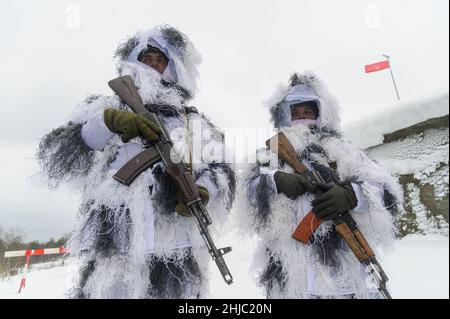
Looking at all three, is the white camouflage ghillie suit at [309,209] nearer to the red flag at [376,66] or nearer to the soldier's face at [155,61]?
the soldier's face at [155,61]

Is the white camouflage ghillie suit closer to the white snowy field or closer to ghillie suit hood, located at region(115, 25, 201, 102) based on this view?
ghillie suit hood, located at region(115, 25, 201, 102)

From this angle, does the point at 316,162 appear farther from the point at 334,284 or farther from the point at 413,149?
the point at 413,149

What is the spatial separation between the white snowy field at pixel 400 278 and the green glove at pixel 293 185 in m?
1.47

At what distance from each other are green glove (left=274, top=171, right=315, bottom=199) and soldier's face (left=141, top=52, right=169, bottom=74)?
1.23m

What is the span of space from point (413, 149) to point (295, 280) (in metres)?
6.30

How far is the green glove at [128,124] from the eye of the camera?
1905 millimetres

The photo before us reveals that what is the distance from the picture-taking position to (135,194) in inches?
78.7

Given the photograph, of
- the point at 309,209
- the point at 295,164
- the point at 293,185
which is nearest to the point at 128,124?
the point at 293,185

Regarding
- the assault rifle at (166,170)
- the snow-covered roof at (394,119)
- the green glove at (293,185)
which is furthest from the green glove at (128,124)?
the snow-covered roof at (394,119)

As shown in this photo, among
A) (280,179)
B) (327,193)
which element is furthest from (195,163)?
(327,193)

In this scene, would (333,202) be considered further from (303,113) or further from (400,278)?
(400,278)

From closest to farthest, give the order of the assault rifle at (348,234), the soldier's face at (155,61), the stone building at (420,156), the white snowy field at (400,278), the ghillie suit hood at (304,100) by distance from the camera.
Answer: the assault rifle at (348,234) → the soldier's face at (155,61) → the ghillie suit hood at (304,100) → the white snowy field at (400,278) → the stone building at (420,156)

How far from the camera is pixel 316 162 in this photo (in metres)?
2.78
